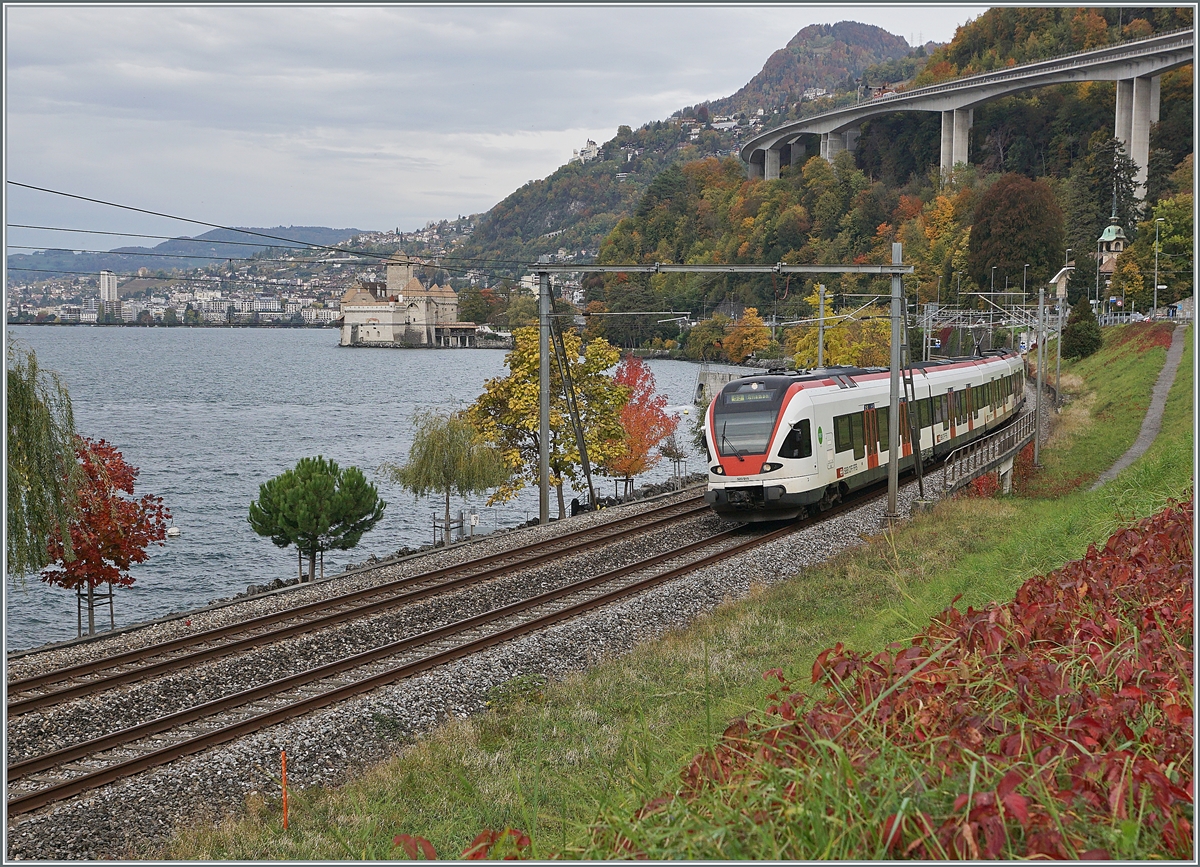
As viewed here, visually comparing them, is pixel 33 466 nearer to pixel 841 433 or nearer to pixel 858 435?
pixel 841 433

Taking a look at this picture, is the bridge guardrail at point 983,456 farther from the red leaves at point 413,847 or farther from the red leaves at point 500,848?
the red leaves at point 413,847

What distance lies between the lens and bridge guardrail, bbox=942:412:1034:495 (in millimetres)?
25094

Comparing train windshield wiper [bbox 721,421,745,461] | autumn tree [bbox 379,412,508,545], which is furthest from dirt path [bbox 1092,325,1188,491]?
autumn tree [bbox 379,412,508,545]

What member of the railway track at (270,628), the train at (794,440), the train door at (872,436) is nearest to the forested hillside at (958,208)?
the train door at (872,436)

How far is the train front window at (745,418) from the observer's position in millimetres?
20344

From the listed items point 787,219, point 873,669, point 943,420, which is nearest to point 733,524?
point 943,420

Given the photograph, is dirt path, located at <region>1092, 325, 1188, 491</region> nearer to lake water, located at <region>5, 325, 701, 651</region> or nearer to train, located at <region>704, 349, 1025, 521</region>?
train, located at <region>704, 349, 1025, 521</region>

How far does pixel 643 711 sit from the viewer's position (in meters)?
9.98

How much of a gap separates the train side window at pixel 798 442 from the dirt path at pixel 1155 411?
743 centimetres

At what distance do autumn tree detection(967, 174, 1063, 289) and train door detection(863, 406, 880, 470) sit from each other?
2396 inches

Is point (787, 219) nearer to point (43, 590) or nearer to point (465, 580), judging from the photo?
point (43, 590)

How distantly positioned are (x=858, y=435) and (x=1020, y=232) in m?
64.1

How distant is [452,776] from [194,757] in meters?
3.00

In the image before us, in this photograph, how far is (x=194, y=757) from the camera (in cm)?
1018
